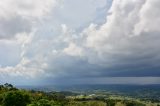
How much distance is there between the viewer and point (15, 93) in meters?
186

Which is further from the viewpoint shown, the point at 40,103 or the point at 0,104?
the point at 0,104

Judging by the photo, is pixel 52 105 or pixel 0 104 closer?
pixel 52 105

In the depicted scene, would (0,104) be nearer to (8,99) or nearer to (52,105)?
(8,99)

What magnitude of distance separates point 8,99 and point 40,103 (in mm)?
36757

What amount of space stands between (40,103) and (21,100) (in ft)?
117

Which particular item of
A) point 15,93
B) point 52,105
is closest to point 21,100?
point 15,93

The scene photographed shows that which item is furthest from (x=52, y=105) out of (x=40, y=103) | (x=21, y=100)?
(x=21, y=100)

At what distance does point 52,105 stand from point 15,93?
127 feet

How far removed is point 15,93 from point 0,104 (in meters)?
10.3

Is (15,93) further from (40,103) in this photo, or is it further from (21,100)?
(40,103)

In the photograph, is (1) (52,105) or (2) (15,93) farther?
(2) (15,93)

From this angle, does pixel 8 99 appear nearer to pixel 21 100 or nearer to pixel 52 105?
pixel 21 100

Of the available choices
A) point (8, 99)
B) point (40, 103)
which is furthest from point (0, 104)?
point (40, 103)

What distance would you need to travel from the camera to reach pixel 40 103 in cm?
15188
